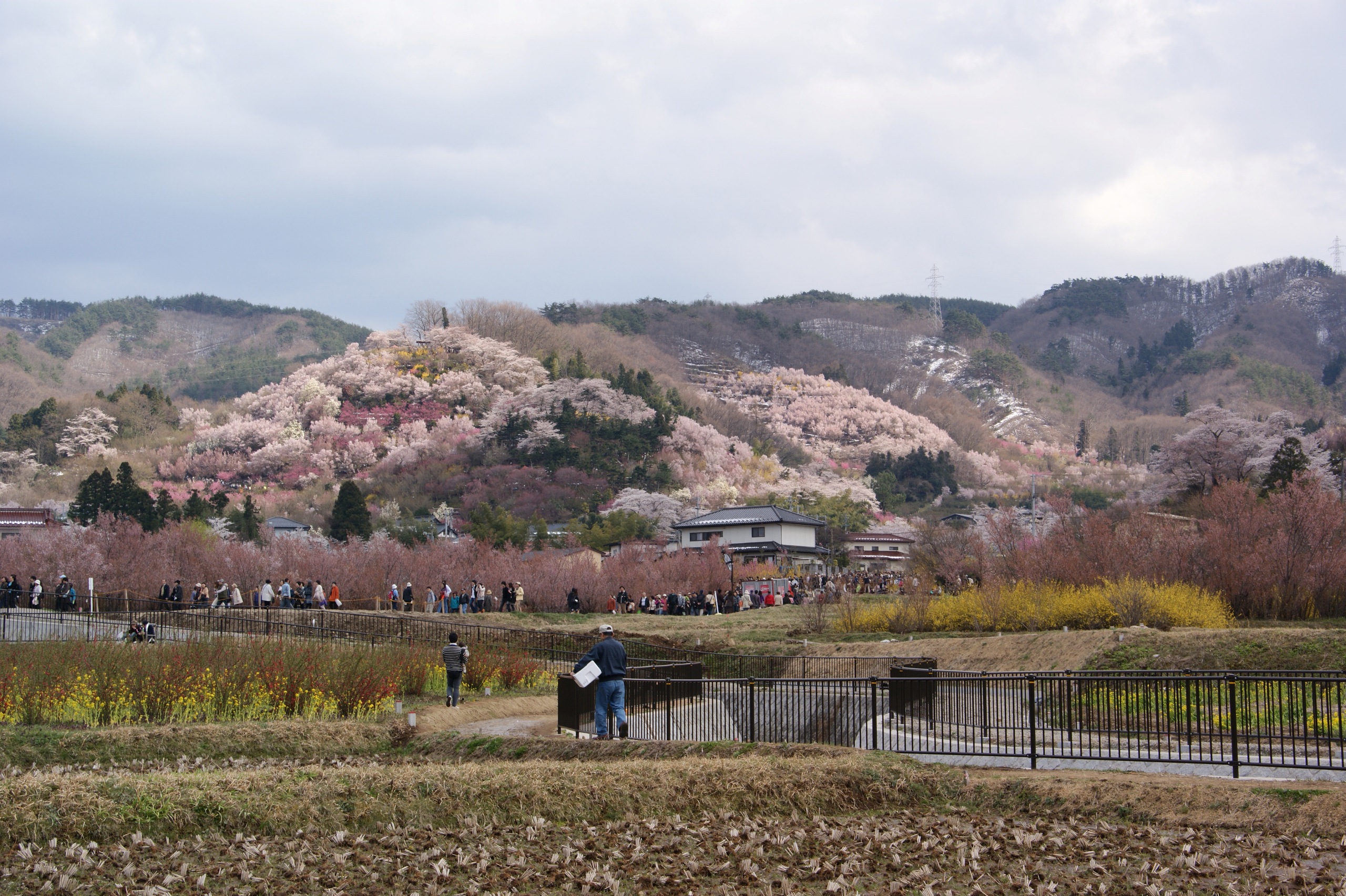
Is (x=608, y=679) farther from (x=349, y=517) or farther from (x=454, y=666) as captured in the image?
(x=349, y=517)

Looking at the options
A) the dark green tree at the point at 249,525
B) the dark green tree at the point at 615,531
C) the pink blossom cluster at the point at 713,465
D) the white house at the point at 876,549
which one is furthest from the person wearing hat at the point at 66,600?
the pink blossom cluster at the point at 713,465

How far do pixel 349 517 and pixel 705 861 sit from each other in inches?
2241

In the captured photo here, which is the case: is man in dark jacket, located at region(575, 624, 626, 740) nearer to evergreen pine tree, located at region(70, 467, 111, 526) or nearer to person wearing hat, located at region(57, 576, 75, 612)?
person wearing hat, located at region(57, 576, 75, 612)

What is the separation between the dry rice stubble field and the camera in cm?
787

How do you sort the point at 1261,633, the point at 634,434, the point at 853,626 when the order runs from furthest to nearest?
the point at 634,434, the point at 853,626, the point at 1261,633

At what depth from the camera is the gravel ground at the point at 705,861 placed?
771 cm

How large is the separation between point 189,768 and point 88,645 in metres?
7.76

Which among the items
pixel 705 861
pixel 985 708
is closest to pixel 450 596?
pixel 985 708

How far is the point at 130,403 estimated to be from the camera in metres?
101

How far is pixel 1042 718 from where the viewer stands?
1414 cm

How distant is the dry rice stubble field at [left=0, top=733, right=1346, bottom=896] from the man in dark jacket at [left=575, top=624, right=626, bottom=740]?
2443mm

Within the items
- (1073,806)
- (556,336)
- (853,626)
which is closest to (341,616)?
(853,626)

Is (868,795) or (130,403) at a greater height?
(130,403)

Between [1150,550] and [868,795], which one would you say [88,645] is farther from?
[1150,550]
